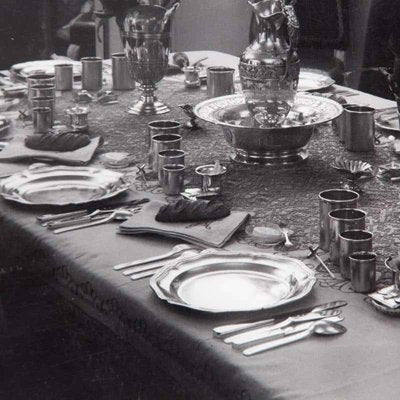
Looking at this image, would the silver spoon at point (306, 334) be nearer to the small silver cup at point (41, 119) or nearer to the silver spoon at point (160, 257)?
the silver spoon at point (160, 257)

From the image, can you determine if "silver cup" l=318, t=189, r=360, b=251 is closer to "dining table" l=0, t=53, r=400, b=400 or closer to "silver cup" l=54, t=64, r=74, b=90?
"dining table" l=0, t=53, r=400, b=400

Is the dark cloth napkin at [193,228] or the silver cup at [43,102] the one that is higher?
the silver cup at [43,102]

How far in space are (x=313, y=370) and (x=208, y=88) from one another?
1651 millimetres

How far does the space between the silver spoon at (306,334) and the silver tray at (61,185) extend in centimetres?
63

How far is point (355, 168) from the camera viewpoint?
1.77 meters

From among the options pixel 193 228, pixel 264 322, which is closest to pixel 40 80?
pixel 193 228

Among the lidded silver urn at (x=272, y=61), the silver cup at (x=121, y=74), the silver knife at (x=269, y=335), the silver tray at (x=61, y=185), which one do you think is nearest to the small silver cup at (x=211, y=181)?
the silver tray at (x=61, y=185)

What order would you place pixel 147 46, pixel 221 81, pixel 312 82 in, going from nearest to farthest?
1. pixel 147 46
2. pixel 221 81
3. pixel 312 82

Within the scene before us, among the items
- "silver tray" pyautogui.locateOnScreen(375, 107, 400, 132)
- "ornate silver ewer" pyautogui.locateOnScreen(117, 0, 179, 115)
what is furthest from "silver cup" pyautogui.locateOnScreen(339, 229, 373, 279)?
"ornate silver ewer" pyautogui.locateOnScreen(117, 0, 179, 115)

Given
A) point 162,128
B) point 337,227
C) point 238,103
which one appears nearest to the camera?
point 337,227

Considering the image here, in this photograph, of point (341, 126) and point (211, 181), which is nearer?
point (211, 181)

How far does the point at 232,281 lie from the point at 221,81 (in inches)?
53.1

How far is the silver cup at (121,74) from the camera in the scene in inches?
105

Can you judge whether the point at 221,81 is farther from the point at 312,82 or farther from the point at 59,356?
the point at 59,356
